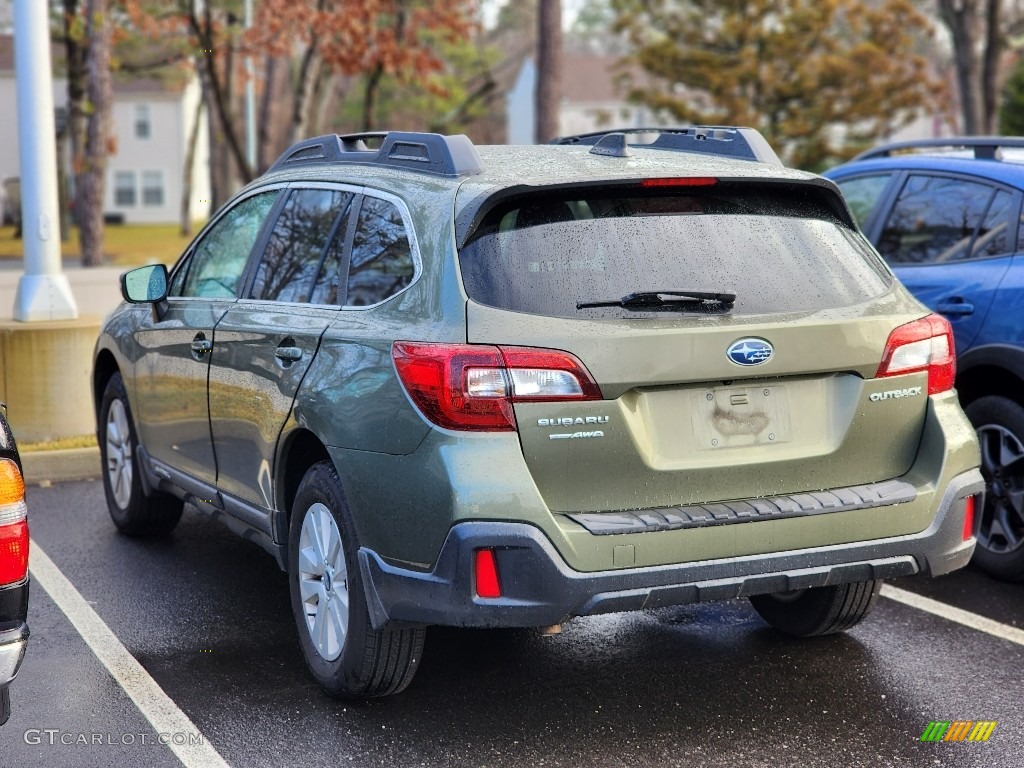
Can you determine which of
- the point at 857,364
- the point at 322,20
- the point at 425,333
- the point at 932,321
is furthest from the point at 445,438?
the point at 322,20

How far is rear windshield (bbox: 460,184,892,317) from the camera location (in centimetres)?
412

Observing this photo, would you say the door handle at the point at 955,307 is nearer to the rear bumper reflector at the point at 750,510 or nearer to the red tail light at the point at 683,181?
the rear bumper reflector at the point at 750,510

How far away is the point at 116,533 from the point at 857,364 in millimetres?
4282

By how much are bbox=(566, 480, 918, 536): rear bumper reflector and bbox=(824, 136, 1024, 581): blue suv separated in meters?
1.74

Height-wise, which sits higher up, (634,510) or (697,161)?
(697,161)

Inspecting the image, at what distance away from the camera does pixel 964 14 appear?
20.4 metres

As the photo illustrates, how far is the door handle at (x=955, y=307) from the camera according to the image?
6223 millimetres

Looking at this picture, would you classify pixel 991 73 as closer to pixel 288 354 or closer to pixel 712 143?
pixel 712 143

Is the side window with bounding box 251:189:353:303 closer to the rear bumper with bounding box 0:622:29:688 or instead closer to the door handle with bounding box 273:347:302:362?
the door handle with bounding box 273:347:302:362

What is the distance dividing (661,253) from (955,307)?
2.56 m

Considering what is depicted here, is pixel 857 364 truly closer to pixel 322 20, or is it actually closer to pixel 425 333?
pixel 425 333

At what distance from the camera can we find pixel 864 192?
729cm

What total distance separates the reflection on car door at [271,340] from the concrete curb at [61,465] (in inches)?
132

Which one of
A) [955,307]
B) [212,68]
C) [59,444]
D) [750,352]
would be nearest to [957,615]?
[955,307]
